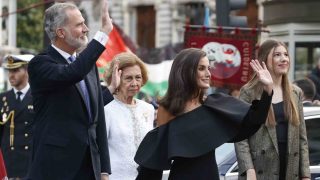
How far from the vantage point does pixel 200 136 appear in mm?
5938

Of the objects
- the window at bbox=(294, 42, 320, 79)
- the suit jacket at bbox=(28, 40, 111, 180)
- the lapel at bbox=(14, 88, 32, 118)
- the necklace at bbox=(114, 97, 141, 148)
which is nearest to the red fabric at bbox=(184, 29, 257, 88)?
the lapel at bbox=(14, 88, 32, 118)

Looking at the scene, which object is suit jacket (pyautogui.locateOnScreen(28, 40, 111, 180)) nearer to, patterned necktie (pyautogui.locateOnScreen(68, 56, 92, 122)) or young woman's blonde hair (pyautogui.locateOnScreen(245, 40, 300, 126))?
patterned necktie (pyautogui.locateOnScreen(68, 56, 92, 122))

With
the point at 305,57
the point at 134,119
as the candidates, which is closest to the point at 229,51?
the point at 305,57

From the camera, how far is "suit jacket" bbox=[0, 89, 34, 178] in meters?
9.90

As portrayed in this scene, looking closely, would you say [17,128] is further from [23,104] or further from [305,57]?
[305,57]

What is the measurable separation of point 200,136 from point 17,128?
4365mm

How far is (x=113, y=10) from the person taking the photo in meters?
50.9

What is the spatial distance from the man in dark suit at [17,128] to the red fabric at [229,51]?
3.06 metres

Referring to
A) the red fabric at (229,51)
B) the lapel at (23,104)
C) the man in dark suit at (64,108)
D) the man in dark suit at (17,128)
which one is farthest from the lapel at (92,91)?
the red fabric at (229,51)

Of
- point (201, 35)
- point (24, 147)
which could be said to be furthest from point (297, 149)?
point (201, 35)

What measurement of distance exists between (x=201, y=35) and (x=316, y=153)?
15.9 feet

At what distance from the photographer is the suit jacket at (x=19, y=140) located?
9.90 metres

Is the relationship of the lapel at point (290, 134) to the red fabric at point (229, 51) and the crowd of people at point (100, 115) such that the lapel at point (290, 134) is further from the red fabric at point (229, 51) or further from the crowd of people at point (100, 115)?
the red fabric at point (229, 51)

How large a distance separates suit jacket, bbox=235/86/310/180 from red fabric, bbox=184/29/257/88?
5492 mm
